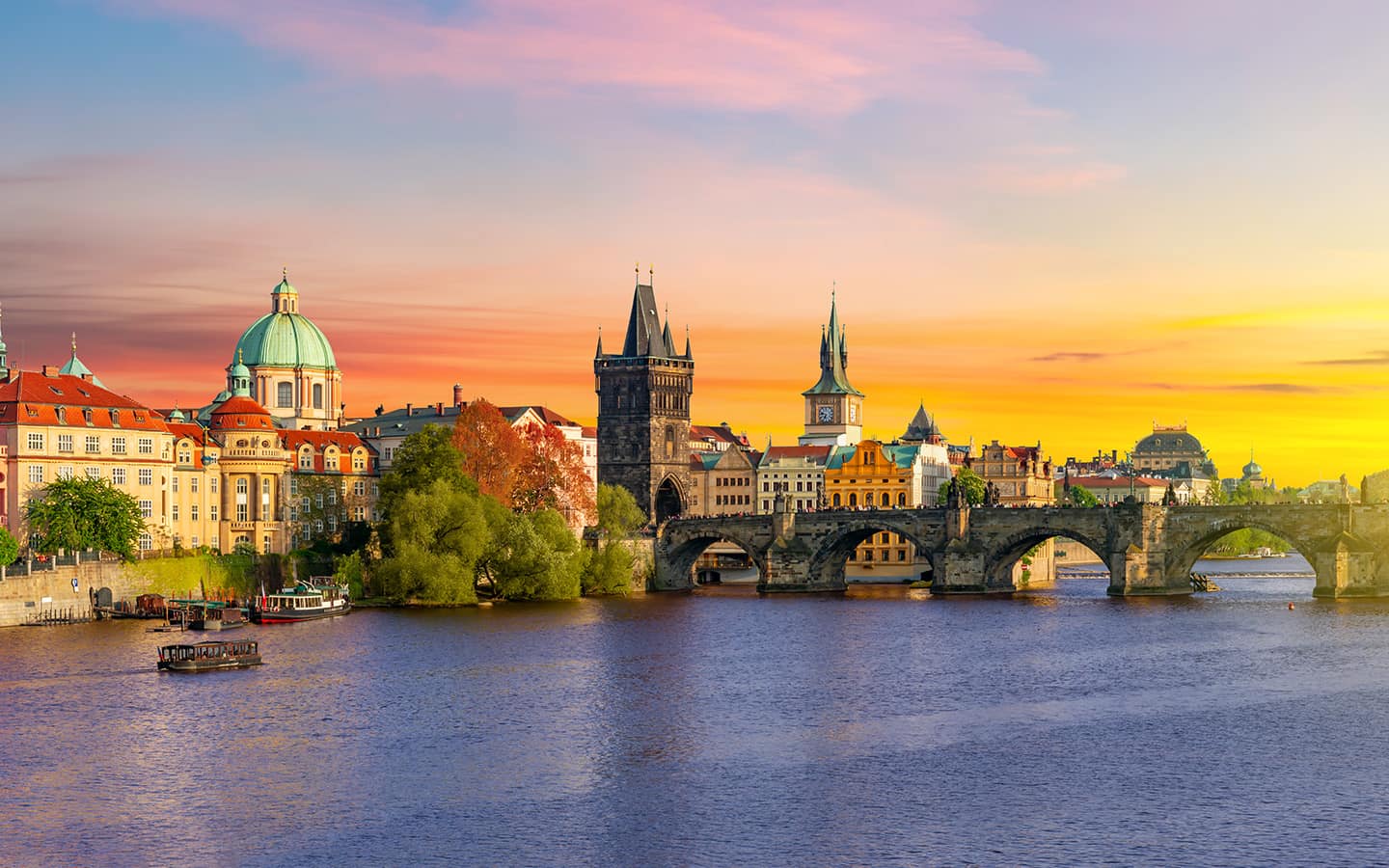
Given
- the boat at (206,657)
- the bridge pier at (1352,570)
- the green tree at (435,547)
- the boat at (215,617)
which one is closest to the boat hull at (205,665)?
the boat at (206,657)

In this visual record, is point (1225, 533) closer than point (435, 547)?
No

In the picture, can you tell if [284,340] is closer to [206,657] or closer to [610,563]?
[610,563]

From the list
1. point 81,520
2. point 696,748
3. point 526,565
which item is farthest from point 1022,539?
point 696,748

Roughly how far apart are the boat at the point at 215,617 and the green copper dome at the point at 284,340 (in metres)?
73.7

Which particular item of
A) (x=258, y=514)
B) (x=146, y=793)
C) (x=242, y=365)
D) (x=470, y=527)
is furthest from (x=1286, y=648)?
(x=242, y=365)

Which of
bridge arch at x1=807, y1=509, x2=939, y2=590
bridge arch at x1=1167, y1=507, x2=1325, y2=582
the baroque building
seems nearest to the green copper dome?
the baroque building

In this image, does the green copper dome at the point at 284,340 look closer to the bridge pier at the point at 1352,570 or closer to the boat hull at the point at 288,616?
the boat hull at the point at 288,616

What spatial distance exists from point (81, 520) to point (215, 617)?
13.5 meters

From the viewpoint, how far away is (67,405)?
12306 cm

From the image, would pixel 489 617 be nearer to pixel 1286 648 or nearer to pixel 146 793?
pixel 1286 648

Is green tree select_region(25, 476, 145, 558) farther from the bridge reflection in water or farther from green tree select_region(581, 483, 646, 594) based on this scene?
the bridge reflection in water

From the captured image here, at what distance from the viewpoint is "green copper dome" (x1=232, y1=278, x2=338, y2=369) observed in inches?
7283

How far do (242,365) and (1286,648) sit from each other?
4270 inches

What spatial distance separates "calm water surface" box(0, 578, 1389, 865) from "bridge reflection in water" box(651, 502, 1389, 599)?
2619 cm
